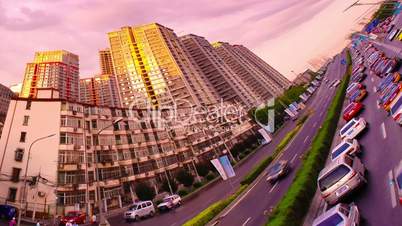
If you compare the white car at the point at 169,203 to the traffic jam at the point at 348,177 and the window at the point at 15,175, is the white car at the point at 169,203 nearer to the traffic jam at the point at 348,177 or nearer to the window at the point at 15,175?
the window at the point at 15,175

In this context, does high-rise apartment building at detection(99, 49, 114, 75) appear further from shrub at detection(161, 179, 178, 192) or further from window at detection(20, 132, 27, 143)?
window at detection(20, 132, 27, 143)

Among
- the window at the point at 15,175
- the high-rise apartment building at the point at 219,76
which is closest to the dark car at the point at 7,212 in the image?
the window at the point at 15,175

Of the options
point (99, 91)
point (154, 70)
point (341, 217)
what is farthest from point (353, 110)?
point (99, 91)

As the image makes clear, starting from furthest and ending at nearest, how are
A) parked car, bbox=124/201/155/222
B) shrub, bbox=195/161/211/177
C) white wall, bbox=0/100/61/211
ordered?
shrub, bbox=195/161/211/177 < white wall, bbox=0/100/61/211 < parked car, bbox=124/201/155/222

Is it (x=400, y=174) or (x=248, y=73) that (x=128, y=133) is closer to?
(x=400, y=174)

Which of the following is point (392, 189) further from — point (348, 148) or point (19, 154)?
point (19, 154)

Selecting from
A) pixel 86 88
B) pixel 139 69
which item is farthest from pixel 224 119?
pixel 86 88

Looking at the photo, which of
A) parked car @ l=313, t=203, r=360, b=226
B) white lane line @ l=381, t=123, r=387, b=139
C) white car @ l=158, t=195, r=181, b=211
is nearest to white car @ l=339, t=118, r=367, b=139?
white lane line @ l=381, t=123, r=387, b=139
